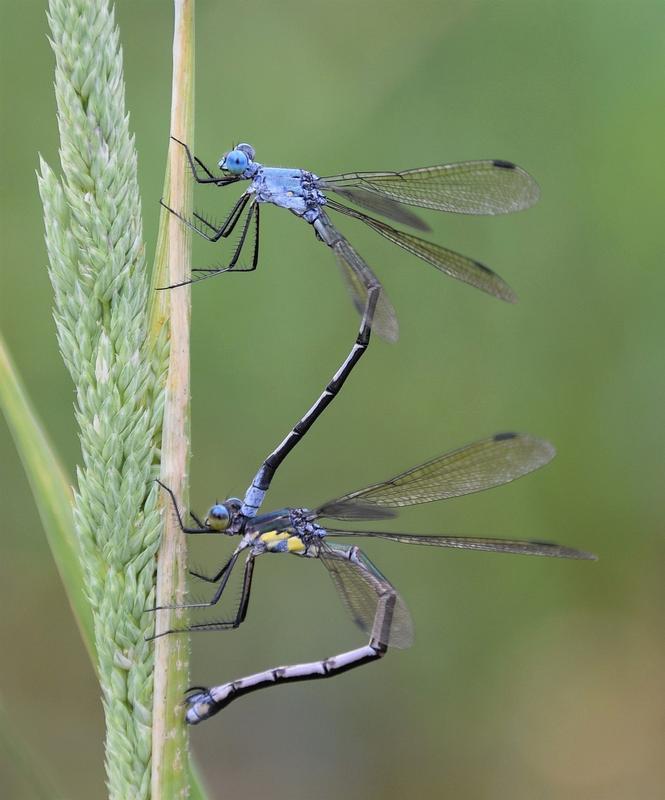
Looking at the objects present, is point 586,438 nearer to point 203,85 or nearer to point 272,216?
point 272,216

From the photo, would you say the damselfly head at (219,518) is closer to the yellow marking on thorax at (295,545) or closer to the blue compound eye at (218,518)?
the blue compound eye at (218,518)

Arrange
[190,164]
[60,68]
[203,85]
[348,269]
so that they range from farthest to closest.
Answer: [203,85] < [348,269] < [190,164] < [60,68]

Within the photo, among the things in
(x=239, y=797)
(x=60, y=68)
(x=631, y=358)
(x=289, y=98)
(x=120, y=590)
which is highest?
(x=289, y=98)

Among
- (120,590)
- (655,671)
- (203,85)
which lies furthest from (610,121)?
(120,590)

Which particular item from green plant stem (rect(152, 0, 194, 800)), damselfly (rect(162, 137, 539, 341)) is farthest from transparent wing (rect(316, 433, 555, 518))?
green plant stem (rect(152, 0, 194, 800))

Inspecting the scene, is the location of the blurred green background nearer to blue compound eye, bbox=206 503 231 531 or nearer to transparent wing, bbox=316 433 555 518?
transparent wing, bbox=316 433 555 518

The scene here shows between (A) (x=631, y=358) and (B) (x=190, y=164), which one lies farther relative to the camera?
(A) (x=631, y=358)

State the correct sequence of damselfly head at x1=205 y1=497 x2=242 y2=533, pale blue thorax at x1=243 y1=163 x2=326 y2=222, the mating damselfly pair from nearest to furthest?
damselfly head at x1=205 y1=497 x2=242 y2=533 < the mating damselfly pair < pale blue thorax at x1=243 y1=163 x2=326 y2=222
